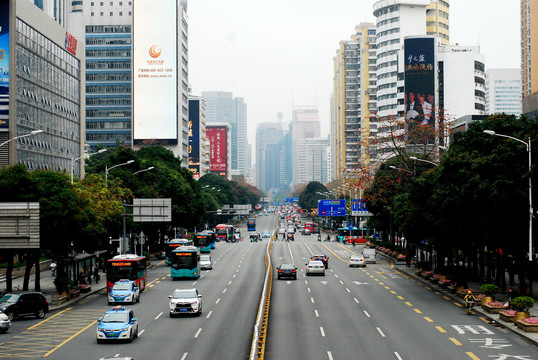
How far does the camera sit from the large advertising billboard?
170m

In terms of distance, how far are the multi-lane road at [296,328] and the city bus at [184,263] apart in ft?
14.5

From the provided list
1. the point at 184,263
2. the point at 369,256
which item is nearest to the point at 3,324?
the point at 184,263

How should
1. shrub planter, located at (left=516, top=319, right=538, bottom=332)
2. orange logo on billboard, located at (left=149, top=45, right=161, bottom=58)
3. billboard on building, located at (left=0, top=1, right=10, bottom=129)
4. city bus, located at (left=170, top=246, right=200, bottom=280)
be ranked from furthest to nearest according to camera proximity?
orange logo on billboard, located at (left=149, top=45, right=161, bottom=58) < billboard on building, located at (left=0, top=1, right=10, bottom=129) < city bus, located at (left=170, top=246, right=200, bottom=280) < shrub planter, located at (left=516, top=319, right=538, bottom=332)

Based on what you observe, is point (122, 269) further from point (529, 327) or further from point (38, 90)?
point (38, 90)

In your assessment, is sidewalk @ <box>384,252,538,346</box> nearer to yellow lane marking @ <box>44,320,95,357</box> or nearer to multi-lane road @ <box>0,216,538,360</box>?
multi-lane road @ <box>0,216,538,360</box>

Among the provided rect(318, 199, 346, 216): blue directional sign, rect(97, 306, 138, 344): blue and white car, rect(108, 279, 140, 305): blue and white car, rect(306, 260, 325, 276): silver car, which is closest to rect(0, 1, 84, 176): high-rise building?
rect(306, 260, 325, 276): silver car

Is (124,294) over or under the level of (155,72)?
under

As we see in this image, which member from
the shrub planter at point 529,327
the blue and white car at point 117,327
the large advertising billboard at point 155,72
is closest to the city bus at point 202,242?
the blue and white car at point 117,327

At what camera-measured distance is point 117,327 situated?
104 feet

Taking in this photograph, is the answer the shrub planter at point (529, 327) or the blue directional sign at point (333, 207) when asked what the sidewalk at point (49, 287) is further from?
the blue directional sign at point (333, 207)

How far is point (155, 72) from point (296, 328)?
467 ft

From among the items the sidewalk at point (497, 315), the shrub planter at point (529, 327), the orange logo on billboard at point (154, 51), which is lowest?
the sidewalk at point (497, 315)

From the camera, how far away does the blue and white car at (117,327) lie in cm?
3169

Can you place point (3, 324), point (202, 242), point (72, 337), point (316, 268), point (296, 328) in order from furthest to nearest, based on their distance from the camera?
point (202, 242) → point (316, 268) → point (296, 328) → point (3, 324) → point (72, 337)
